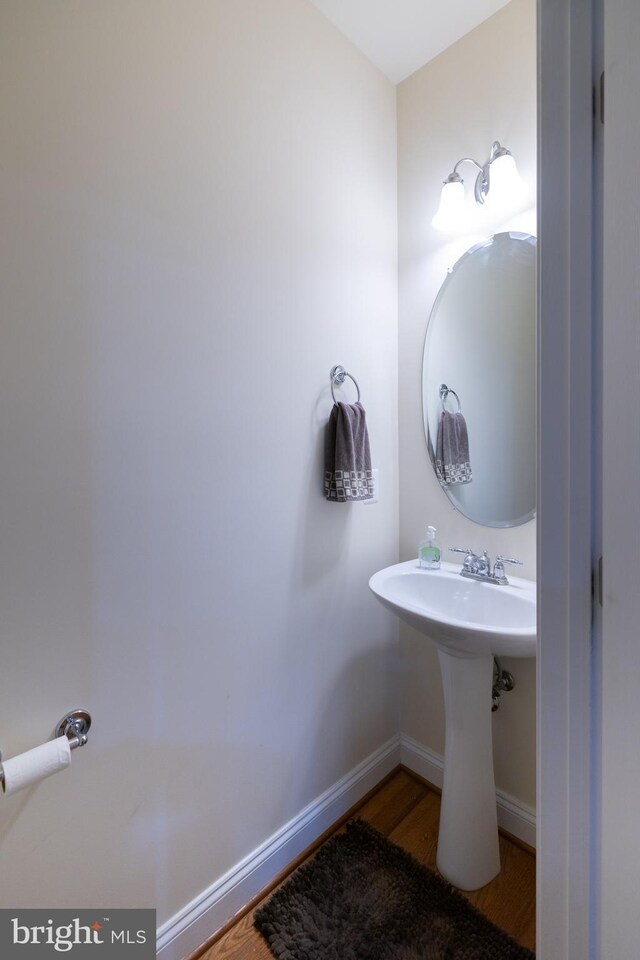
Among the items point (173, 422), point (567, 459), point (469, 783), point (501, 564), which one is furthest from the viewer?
point (501, 564)

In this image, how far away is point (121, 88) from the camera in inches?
38.9

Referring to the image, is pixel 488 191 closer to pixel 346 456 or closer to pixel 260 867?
pixel 346 456

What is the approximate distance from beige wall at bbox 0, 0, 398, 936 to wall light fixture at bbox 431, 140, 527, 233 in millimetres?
297

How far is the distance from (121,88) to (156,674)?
1389 millimetres

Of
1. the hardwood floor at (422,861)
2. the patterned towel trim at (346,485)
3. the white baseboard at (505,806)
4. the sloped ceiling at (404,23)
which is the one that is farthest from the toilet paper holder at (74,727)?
the sloped ceiling at (404,23)

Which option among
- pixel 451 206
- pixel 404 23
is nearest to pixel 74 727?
pixel 451 206

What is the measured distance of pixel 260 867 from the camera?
51.8 inches

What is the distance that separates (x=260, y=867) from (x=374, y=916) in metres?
0.35

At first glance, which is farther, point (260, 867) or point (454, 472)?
point (454, 472)

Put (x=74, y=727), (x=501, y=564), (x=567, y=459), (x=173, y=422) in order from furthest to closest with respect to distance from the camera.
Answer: (x=501, y=564) < (x=173, y=422) < (x=74, y=727) < (x=567, y=459)

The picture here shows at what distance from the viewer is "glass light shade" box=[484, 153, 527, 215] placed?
1.32 m

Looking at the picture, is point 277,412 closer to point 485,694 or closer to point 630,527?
point 630,527

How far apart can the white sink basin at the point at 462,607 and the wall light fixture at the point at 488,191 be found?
1.22 meters

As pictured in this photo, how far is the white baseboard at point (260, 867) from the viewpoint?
114 centimetres
